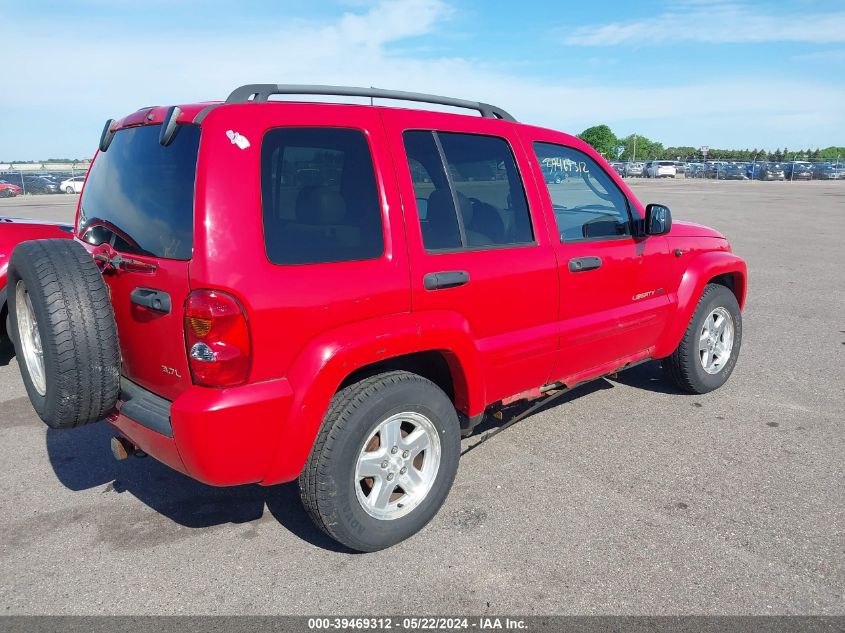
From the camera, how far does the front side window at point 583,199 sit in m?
3.70

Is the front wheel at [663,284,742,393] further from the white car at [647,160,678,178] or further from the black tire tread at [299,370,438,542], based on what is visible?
the white car at [647,160,678,178]

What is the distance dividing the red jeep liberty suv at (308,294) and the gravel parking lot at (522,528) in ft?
1.05

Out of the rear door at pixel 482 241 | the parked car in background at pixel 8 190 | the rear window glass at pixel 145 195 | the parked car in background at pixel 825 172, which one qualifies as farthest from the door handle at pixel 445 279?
the parked car in background at pixel 825 172

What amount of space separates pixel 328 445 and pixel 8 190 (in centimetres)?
3912

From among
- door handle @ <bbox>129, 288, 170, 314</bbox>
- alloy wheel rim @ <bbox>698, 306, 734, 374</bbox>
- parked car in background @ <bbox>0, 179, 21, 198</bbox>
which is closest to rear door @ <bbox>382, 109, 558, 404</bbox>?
door handle @ <bbox>129, 288, 170, 314</bbox>

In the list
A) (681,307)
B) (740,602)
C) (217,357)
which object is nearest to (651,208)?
(681,307)

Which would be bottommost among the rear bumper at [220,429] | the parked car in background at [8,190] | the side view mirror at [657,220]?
the rear bumper at [220,429]

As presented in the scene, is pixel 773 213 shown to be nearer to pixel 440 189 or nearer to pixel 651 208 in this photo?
pixel 651 208

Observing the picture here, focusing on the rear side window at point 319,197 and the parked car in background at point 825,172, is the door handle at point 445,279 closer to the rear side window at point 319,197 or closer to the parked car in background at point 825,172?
the rear side window at point 319,197

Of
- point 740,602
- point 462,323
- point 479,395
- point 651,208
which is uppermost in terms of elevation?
point 651,208

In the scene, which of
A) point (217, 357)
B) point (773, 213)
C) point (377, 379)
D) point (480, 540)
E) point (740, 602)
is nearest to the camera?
point (217, 357)

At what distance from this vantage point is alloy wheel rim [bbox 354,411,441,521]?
294 centimetres

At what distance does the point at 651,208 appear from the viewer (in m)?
3.96

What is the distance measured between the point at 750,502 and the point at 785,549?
42 cm
